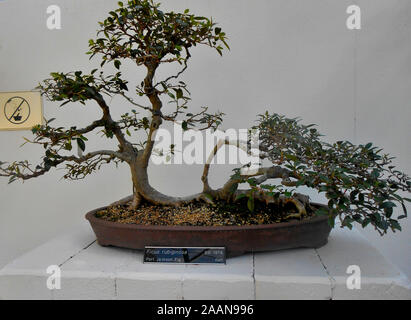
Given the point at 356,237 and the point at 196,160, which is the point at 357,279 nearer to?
the point at 356,237

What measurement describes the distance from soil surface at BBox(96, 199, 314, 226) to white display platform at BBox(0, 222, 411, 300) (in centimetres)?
12

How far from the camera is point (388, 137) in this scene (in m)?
2.04

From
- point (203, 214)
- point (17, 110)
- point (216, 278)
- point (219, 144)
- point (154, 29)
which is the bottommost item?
point (216, 278)

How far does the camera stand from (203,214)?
1.36 m

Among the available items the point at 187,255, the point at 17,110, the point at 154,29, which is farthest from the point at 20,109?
the point at 187,255

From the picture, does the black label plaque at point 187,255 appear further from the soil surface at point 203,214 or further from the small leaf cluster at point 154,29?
the small leaf cluster at point 154,29

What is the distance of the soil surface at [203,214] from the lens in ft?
4.26

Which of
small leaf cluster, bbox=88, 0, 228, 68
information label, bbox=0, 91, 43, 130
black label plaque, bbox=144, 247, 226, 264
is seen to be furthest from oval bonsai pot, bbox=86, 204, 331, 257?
information label, bbox=0, 91, 43, 130

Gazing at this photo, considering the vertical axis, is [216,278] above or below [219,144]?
below

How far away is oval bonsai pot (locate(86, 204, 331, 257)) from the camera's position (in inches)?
47.7

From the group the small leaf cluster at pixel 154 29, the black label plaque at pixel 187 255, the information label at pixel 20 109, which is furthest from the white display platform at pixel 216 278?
the information label at pixel 20 109

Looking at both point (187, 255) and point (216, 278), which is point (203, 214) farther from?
point (216, 278)

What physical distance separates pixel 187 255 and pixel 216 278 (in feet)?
0.49

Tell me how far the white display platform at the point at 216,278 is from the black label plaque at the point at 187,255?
0.07 ft
